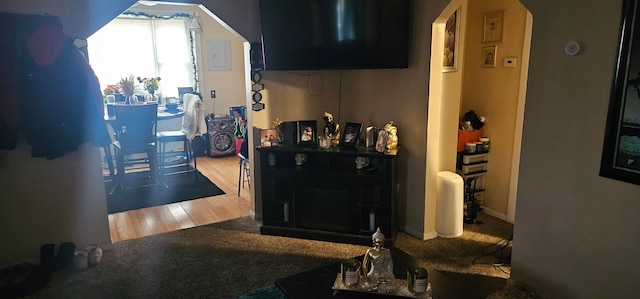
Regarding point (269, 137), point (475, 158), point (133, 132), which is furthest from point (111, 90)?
point (475, 158)

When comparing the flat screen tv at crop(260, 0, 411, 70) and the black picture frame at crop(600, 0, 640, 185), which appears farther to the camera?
the flat screen tv at crop(260, 0, 411, 70)

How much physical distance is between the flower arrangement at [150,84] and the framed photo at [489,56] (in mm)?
4183

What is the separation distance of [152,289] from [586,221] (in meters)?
2.56

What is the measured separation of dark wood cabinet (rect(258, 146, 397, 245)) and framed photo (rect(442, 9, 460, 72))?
935 millimetres

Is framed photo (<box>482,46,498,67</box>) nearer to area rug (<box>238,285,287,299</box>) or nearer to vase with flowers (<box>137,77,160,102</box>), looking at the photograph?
area rug (<box>238,285,287,299</box>)

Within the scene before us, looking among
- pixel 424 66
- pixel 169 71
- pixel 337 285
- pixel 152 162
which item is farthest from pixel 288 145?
pixel 169 71

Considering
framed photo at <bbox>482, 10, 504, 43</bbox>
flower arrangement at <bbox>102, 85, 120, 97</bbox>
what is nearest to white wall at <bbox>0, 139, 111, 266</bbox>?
flower arrangement at <bbox>102, 85, 120, 97</bbox>

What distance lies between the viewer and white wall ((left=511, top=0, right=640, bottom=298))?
2.02 metres

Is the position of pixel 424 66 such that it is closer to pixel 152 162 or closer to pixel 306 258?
pixel 306 258

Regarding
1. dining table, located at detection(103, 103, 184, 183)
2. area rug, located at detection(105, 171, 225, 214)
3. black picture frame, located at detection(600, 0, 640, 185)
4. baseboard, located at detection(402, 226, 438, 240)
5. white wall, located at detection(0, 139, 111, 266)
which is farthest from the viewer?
dining table, located at detection(103, 103, 184, 183)

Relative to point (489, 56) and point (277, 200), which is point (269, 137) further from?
point (489, 56)

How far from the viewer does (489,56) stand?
12.2ft

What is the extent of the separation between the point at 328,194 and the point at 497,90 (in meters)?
1.76

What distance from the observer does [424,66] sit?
10.4ft
